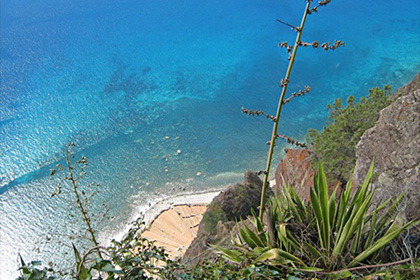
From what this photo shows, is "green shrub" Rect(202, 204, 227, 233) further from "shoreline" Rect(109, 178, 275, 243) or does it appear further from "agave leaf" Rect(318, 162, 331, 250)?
"agave leaf" Rect(318, 162, 331, 250)

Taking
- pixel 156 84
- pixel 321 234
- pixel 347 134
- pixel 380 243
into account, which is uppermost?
pixel 156 84

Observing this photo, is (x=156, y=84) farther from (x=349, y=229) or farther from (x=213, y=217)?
(x=349, y=229)

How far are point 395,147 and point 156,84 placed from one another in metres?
15.5

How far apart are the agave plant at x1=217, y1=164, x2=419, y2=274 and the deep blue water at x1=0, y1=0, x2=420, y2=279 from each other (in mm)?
8865

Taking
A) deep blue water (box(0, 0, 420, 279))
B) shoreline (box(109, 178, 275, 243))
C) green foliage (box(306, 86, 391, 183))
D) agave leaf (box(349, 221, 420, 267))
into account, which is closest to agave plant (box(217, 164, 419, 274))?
agave leaf (box(349, 221, 420, 267))

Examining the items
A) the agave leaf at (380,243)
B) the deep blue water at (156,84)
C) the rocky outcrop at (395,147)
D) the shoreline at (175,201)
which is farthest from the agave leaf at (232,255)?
the shoreline at (175,201)

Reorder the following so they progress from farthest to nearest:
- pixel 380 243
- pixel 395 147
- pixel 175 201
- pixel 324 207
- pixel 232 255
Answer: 1. pixel 175 201
2. pixel 395 147
3. pixel 324 207
4. pixel 232 255
5. pixel 380 243

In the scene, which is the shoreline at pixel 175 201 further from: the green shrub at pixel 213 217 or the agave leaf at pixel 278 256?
the agave leaf at pixel 278 256

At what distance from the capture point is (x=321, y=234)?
13.4 ft

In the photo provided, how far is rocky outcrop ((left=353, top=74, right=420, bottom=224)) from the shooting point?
5.57 metres

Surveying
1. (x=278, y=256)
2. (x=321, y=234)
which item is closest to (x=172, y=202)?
(x=321, y=234)

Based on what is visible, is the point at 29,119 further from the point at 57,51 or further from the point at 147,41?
the point at 147,41

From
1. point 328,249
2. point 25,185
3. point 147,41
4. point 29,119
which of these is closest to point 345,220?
point 328,249

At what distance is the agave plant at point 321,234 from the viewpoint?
3.78 m
